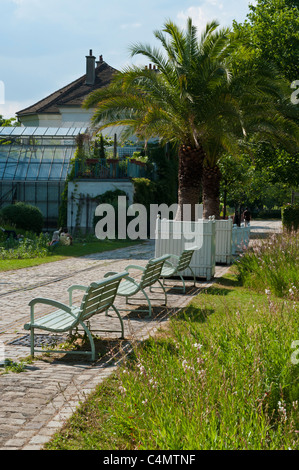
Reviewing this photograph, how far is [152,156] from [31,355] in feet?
106

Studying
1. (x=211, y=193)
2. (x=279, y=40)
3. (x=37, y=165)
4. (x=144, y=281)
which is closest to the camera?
(x=144, y=281)

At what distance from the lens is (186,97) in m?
17.8

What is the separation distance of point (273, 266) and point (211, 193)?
11369 millimetres

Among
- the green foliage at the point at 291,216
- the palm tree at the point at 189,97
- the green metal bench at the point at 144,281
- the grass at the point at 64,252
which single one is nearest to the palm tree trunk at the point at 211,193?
the palm tree at the point at 189,97

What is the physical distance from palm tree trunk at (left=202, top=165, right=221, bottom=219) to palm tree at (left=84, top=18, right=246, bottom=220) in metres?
3.79

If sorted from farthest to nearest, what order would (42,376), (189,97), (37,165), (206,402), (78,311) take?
(37,165), (189,97), (78,311), (42,376), (206,402)

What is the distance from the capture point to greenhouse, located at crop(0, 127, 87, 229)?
33.8 meters

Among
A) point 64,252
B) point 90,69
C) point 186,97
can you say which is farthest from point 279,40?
point 90,69

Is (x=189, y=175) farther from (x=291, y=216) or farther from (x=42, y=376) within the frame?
(x=291, y=216)

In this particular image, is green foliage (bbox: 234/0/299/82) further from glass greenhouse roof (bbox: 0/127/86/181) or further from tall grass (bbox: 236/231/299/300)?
tall grass (bbox: 236/231/299/300)

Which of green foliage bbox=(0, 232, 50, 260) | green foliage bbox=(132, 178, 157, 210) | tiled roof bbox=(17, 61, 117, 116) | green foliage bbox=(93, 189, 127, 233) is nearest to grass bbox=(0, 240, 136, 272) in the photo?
green foliage bbox=(0, 232, 50, 260)

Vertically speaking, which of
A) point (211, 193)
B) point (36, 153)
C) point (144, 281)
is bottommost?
point (144, 281)

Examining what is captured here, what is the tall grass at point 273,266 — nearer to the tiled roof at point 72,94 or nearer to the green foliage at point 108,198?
the green foliage at point 108,198
